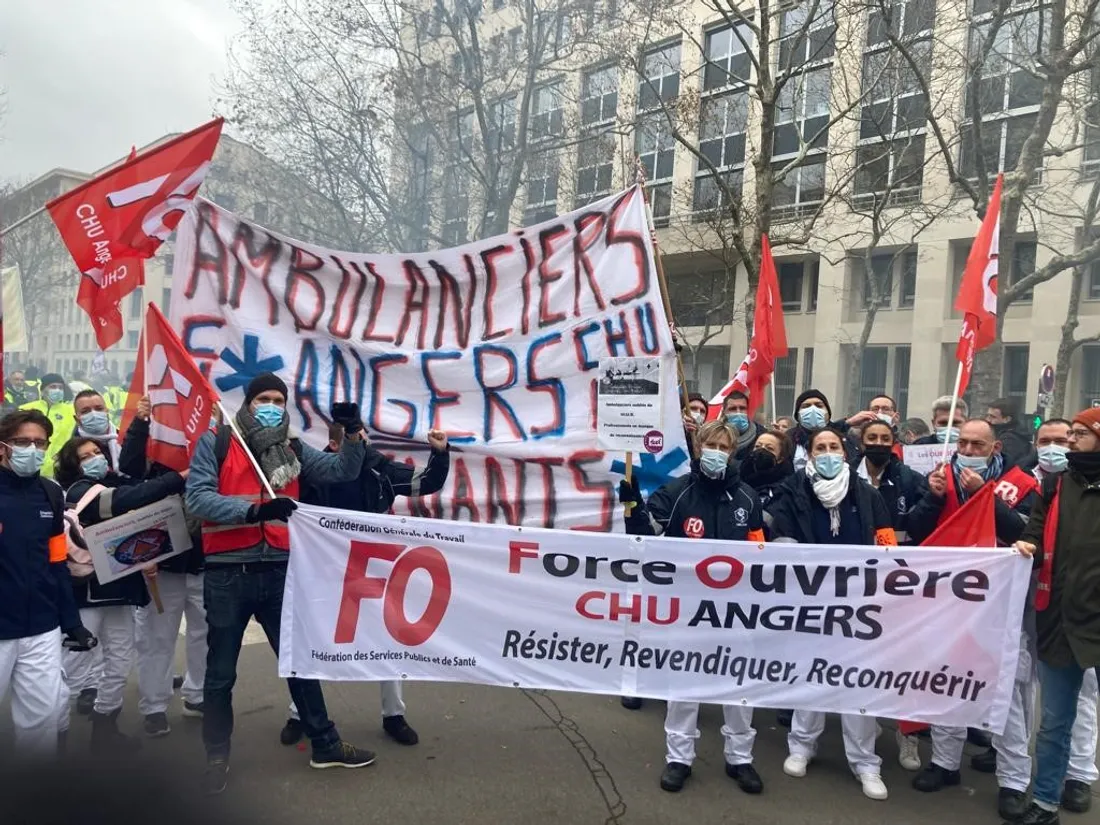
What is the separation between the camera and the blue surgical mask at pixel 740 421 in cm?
615

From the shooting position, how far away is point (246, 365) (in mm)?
4766

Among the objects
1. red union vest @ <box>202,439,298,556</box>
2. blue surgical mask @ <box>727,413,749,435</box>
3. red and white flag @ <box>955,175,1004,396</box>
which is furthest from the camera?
blue surgical mask @ <box>727,413,749,435</box>

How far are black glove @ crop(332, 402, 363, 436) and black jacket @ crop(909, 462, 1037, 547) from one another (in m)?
3.05

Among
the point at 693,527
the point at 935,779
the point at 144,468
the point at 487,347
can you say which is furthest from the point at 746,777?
the point at 144,468

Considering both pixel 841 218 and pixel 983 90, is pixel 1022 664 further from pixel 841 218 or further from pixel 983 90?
pixel 841 218

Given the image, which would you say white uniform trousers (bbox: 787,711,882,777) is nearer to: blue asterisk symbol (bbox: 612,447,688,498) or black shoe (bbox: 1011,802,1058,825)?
black shoe (bbox: 1011,802,1058,825)

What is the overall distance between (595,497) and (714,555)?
3.32 feet

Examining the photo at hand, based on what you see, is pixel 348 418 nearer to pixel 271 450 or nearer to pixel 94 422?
pixel 271 450

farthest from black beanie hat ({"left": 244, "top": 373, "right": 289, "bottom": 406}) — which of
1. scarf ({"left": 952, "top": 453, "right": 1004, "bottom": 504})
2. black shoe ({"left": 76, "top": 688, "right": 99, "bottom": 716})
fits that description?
scarf ({"left": 952, "top": 453, "right": 1004, "bottom": 504})

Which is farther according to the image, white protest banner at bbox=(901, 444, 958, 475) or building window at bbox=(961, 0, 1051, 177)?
building window at bbox=(961, 0, 1051, 177)

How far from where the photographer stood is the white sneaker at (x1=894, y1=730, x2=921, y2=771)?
14.4ft

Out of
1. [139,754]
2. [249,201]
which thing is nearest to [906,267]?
[249,201]

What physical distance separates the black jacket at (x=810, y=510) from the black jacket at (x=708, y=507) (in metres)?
0.13

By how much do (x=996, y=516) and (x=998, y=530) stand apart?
104 mm
